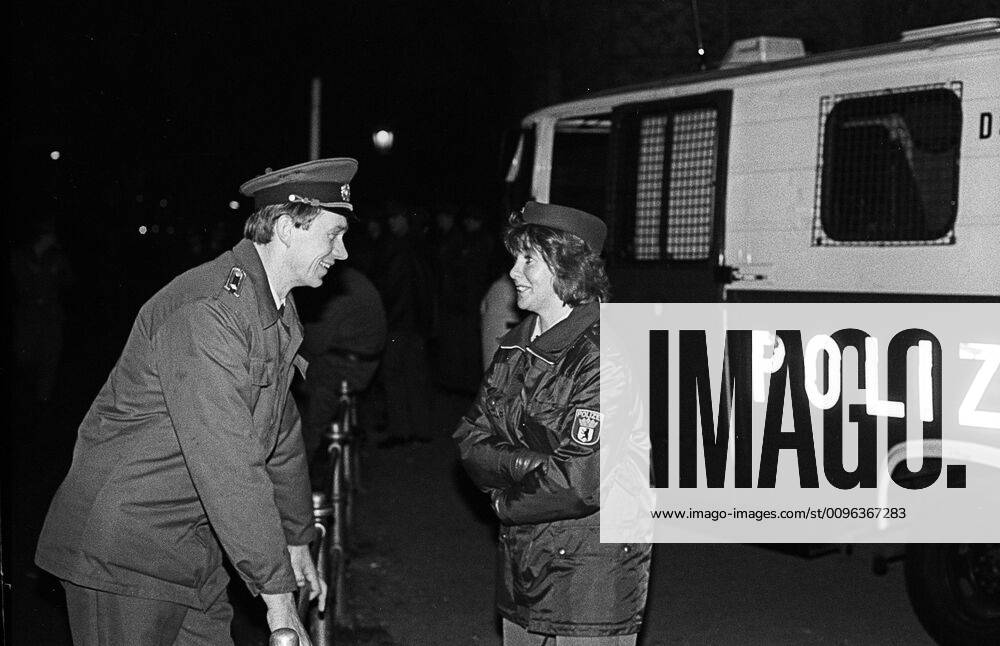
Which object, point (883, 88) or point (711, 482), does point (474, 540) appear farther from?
point (883, 88)

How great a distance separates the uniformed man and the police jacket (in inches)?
28.1

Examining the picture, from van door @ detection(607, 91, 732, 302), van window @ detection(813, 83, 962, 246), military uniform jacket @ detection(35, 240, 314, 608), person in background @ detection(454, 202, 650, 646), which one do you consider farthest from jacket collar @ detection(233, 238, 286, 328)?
van door @ detection(607, 91, 732, 302)

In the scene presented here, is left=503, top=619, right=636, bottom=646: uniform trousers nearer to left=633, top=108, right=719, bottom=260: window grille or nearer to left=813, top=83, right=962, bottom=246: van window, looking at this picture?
left=813, top=83, right=962, bottom=246: van window

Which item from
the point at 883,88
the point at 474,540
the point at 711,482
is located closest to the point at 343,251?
the point at 711,482

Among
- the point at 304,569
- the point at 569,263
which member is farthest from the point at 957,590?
the point at 304,569

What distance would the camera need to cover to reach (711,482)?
6180 millimetres

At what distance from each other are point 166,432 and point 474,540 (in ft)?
17.3

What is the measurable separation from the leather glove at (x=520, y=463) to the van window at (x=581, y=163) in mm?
4728

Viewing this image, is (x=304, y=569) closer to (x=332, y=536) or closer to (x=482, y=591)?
(x=332, y=536)

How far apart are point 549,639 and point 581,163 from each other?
553cm

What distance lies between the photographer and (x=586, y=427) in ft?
11.1

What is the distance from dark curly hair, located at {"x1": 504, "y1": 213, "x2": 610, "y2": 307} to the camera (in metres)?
3.71

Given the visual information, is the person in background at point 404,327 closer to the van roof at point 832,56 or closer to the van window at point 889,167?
the van roof at point 832,56

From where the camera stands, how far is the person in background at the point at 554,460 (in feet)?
11.1
